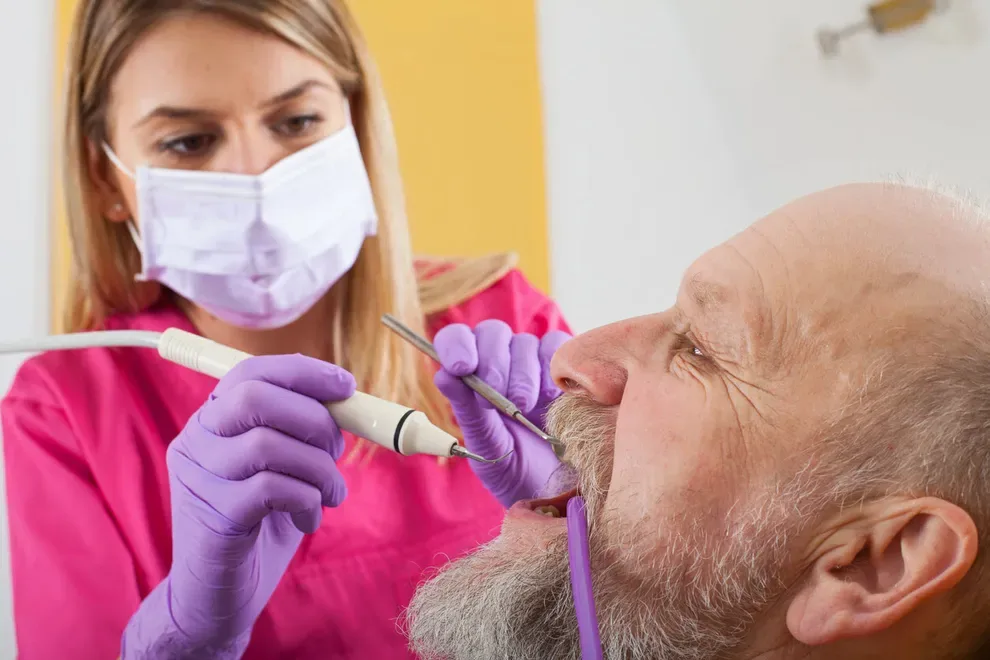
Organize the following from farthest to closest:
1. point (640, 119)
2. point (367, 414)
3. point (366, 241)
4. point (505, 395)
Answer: point (640, 119)
point (366, 241)
point (505, 395)
point (367, 414)

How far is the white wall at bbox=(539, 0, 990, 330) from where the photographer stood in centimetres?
181

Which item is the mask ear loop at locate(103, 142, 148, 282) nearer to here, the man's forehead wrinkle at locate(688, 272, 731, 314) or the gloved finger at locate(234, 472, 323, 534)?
the gloved finger at locate(234, 472, 323, 534)

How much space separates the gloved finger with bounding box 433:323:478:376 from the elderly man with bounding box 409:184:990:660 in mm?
239

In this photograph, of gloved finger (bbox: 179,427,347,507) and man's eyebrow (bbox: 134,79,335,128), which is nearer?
gloved finger (bbox: 179,427,347,507)

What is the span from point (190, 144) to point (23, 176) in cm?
49

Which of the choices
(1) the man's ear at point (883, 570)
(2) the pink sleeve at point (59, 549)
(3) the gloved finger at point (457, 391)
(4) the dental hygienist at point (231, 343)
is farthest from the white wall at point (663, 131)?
(1) the man's ear at point (883, 570)

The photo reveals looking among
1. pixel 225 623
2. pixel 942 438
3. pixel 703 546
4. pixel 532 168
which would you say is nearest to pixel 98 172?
pixel 225 623

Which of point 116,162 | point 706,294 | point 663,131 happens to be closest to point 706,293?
point 706,294

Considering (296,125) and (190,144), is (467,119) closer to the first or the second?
(296,125)

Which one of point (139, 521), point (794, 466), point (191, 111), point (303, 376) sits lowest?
point (139, 521)

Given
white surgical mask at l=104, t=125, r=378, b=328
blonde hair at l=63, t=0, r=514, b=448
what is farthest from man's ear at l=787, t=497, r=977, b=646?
white surgical mask at l=104, t=125, r=378, b=328

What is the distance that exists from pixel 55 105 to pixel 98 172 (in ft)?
1.01

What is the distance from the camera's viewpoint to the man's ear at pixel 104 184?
1.32m

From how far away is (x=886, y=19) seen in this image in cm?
168
